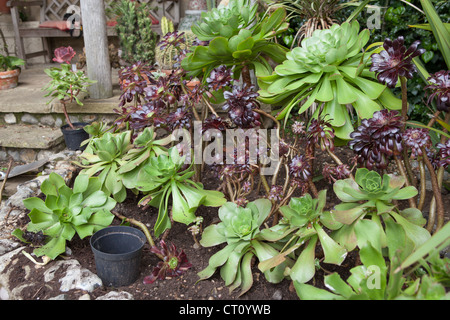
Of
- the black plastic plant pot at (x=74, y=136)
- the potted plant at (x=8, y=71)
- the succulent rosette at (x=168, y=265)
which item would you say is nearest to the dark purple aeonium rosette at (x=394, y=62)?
the succulent rosette at (x=168, y=265)

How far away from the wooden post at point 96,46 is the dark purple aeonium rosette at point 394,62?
2426 millimetres

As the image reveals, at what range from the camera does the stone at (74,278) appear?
5.26ft

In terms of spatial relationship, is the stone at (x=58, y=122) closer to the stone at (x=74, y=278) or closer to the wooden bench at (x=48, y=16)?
the stone at (x=74, y=278)

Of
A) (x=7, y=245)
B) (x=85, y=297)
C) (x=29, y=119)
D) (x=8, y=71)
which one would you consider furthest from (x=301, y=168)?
(x=8, y=71)

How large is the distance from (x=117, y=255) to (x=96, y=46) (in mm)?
2229

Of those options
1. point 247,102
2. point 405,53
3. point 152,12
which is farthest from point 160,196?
point 152,12

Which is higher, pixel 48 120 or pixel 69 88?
pixel 69 88

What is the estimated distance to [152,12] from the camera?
232 inches

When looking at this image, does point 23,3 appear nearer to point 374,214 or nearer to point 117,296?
point 117,296

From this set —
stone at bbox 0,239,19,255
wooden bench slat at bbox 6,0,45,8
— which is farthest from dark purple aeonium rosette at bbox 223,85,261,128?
wooden bench slat at bbox 6,0,45,8

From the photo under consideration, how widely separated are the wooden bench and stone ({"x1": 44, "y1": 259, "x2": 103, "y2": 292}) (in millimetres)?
4053

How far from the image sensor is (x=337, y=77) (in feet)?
6.19

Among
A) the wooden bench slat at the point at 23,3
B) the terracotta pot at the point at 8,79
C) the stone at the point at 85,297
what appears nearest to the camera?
the stone at the point at 85,297
